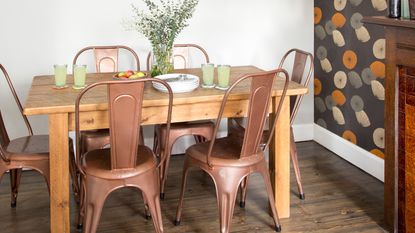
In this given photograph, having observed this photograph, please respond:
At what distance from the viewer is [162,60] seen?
2.95 meters

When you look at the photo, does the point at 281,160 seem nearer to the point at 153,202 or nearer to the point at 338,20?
the point at 153,202

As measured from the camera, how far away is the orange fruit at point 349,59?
12.0 feet

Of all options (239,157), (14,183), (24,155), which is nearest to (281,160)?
(239,157)

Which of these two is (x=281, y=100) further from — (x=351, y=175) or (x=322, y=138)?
(x=322, y=138)

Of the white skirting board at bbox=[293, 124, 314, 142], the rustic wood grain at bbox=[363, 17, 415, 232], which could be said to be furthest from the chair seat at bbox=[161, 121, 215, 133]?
the white skirting board at bbox=[293, 124, 314, 142]

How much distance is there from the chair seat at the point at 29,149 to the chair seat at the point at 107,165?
0.29 meters

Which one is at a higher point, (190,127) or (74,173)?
(190,127)

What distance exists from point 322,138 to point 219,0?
1.42 metres

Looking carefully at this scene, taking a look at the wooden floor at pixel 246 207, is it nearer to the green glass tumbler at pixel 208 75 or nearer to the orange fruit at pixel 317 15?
the green glass tumbler at pixel 208 75

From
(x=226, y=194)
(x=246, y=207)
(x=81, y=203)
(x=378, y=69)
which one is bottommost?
(x=246, y=207)

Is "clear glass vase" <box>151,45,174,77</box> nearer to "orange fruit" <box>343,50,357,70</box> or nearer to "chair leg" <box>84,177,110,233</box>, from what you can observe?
"chair leg" <box>84,177,110,233</box>

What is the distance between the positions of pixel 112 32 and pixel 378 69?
1956mm

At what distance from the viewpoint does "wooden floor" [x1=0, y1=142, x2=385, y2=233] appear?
280 centimetres

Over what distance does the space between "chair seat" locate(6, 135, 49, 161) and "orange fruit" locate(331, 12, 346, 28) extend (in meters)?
2.27
